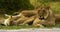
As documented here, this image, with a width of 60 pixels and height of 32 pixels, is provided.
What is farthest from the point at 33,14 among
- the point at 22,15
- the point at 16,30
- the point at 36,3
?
the point at 16,30

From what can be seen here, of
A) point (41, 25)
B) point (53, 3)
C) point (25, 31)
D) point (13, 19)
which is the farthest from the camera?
point (53, 3)

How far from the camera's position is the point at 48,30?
489 centimetres

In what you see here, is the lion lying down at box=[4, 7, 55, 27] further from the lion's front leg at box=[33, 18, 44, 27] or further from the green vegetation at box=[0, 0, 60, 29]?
the green vegetation at box=[0, 0, 60, 29]

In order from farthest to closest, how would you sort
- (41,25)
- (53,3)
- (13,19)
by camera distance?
1. (53,3)
2. (13,19)
3. (41,25)

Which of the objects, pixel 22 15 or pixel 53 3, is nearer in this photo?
pixel 22 15

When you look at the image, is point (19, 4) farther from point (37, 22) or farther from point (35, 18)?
point (37, 22)

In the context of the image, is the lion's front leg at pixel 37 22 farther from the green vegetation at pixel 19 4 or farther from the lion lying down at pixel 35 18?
the green vegetation at pixel 19 4

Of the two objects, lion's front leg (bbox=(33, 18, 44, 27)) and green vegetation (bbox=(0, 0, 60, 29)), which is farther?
green vegetation (bbox=(0, 0, 60, 29))

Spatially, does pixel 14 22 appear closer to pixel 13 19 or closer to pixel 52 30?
pixel 13 19

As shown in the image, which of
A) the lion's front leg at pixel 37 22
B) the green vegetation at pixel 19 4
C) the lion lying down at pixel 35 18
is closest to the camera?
the lion's front leg at pixel 37 22

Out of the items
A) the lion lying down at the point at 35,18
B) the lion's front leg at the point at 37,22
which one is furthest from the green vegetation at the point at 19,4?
the lion's front leg at the point at 37,22

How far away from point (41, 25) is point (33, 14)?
566mm

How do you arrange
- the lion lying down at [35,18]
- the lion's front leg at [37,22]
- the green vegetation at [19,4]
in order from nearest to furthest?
1. the lion's front leg at [37,22]
2. the lion lying down at [35,18]
3. the green vegetation at [19,4]

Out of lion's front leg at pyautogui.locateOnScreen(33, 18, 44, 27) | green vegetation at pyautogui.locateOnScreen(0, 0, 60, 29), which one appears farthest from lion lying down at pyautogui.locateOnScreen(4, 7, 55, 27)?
green vegetation at pyautogui.locateOnScreen(0, 0, 60, 29)
